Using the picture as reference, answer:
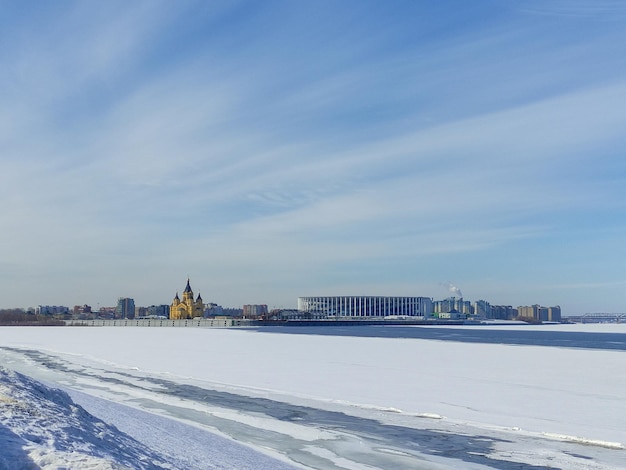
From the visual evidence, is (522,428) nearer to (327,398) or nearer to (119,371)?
(327,398)

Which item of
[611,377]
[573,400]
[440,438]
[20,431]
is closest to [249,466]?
[20,431]

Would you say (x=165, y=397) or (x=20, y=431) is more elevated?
(x=20, y=431)

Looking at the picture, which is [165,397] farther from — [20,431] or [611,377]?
[611,377]

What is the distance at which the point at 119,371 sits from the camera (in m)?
29.1

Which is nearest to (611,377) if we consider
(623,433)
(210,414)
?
(623,433)

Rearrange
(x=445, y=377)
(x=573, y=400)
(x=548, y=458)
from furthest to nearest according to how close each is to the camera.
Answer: (x=445, y=377) < (x=573, y=400) < (x=548, y=458)

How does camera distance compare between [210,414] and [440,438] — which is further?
[210,414]

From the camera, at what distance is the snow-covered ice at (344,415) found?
11648mm

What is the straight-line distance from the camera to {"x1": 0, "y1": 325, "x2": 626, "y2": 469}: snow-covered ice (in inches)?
459

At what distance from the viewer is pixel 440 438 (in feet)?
46.6

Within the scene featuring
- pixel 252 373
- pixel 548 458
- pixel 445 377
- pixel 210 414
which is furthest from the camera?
pixel 252 373

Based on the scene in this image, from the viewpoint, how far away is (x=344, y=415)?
17.0 metres

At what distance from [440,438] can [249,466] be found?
5.40 meters

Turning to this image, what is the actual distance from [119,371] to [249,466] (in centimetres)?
2024
